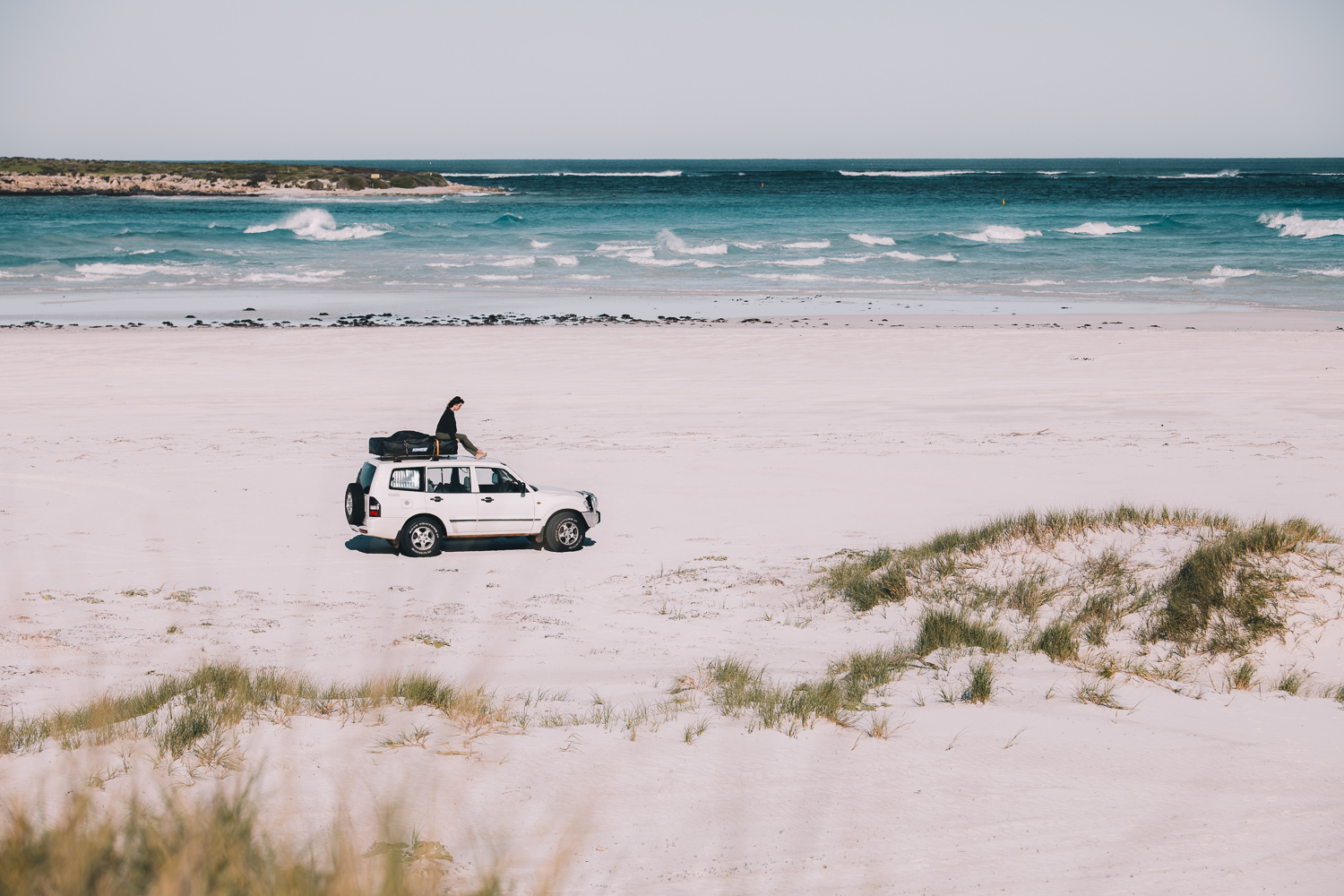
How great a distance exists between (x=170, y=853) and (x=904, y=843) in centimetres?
352

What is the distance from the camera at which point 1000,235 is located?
67.0 metres

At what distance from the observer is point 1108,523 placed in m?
11.1

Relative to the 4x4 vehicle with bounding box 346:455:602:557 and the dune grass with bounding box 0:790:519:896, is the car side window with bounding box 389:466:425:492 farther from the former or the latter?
the dune grass with bounding box 0:790:519:896

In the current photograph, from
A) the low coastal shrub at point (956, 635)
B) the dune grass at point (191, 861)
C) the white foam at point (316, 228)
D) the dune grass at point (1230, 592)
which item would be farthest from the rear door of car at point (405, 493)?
the white foam at point (316, 228)

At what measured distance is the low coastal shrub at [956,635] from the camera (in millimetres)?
8891

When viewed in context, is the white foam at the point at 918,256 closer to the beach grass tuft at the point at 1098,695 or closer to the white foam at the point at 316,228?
the white foam at the point at 316,228

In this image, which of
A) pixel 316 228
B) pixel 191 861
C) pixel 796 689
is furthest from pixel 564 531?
pixel 316 228

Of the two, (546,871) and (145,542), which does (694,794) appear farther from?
(145,542)

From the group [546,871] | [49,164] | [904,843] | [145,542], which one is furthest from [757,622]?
[49,164]

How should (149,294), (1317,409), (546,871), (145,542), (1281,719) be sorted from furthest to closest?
1. (149,294)
2. (1317,409)
3. (145,542)
4. (1281,719)
5. (546,871)

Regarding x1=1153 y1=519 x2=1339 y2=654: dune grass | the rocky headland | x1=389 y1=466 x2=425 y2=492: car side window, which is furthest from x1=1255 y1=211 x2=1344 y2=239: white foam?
the rocky headland

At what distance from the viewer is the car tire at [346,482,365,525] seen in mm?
12852

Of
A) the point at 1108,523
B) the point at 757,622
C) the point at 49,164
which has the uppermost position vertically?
the point at 49,164

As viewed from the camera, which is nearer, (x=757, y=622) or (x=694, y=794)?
(x=694, y=794)
